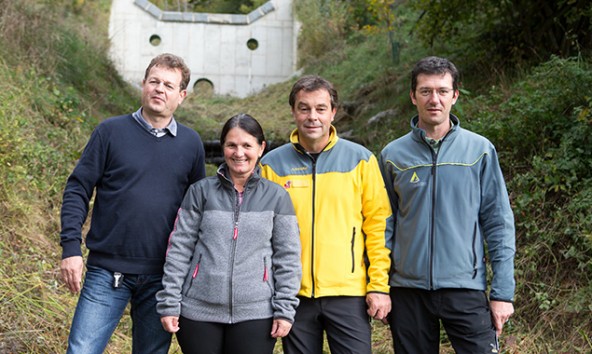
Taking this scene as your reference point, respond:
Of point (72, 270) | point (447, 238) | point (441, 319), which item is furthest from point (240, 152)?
point (441, 319)

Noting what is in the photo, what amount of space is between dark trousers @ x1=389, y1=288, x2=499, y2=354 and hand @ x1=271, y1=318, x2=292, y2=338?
1.82 feet

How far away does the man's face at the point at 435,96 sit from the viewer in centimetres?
301

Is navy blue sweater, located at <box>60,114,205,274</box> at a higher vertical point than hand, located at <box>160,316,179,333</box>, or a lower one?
higher

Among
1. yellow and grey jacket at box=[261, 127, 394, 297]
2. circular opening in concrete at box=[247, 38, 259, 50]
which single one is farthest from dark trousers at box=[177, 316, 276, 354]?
circular opening in concrete at box=[247, 38, 259, 50]

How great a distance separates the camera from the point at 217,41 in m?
23.4

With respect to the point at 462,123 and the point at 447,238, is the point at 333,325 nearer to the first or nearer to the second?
the point at 447,238

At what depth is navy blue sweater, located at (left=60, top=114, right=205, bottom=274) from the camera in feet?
9.73

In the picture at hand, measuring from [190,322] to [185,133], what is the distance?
919 millimetres

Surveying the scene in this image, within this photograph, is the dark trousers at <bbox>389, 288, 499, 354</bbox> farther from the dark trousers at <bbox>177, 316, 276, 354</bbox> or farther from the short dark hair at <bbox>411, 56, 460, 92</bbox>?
the short dark hair at <bbox>411, 56, 460, 92</bbox>

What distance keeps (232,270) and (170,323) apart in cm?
34

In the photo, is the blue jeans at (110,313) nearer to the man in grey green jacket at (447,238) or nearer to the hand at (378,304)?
the hand at (378,304)

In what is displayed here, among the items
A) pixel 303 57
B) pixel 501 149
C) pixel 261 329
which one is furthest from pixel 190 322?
pixel 303 57

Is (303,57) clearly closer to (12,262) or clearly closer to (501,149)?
(501,149)

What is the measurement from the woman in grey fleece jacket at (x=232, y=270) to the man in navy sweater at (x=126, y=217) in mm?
173
